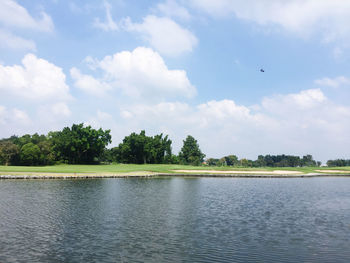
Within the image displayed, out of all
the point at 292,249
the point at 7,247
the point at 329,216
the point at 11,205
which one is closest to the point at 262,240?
the point at 292,249

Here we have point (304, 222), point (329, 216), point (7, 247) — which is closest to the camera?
point (7, 247)

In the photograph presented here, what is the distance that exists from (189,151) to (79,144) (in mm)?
63921

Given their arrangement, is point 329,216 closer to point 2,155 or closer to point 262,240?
point 262,240

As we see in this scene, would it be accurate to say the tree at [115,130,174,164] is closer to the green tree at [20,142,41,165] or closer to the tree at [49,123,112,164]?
the tree at [49,123,112,164]

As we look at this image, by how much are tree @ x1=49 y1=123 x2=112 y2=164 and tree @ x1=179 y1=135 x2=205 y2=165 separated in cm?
4879

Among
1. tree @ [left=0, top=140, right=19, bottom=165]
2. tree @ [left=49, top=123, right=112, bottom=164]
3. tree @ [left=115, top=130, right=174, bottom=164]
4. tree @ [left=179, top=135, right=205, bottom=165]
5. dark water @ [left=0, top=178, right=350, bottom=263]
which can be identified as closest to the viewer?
dark water @ [left=0, top=178, right=350, bottom=263]

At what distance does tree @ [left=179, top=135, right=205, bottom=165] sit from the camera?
156125mm

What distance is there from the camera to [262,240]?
17797mm

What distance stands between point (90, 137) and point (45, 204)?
306ft

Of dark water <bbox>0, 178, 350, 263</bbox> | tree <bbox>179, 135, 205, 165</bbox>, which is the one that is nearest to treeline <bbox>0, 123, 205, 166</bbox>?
tree <bbox>179, 135, 205, 165</bbox>

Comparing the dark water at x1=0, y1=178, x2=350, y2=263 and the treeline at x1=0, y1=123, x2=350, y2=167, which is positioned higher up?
the treeline at x1=0, y1=123, x2=350, y2=167

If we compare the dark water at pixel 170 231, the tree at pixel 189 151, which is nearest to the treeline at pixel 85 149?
the tree at pixel 189 151

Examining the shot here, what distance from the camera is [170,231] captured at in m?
19.8

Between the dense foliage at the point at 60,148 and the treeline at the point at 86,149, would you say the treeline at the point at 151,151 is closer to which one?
the treeline at the point at 86,149
